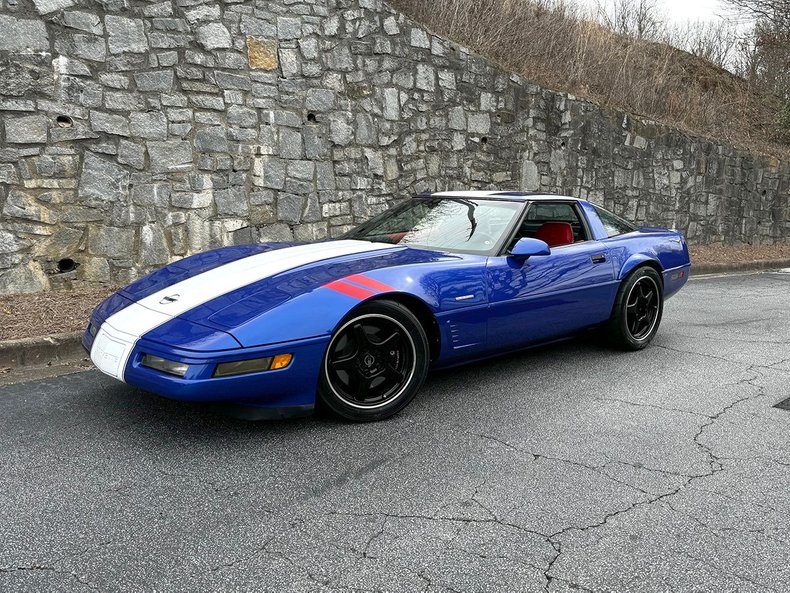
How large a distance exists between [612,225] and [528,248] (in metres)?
1.51

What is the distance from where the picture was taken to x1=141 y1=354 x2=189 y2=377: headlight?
303cm

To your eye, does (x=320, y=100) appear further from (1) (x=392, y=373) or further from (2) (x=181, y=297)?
(1) (x=392, y=373)

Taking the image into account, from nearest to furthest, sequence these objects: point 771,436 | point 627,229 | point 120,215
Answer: point 771,436 → point 627,229 → point 120,215

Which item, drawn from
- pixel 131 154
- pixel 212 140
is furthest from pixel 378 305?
A: pixel 212 140

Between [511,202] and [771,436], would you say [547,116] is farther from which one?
[771,436]

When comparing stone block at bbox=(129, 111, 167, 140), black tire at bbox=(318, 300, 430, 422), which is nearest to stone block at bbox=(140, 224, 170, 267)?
stone block at bbox=(129, 111, 167, 140)

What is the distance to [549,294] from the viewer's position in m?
4.36

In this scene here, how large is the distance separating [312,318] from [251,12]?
5.69 meters

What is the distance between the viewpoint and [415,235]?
4523 millimetres

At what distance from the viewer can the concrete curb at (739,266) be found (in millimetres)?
11670

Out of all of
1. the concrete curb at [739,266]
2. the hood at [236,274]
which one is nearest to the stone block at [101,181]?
the hood at [236,274]

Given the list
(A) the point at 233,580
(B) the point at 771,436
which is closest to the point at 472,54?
(B) the point at 771,436

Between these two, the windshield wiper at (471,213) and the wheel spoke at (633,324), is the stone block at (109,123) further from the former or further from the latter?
the wheel spoke at (633,324)

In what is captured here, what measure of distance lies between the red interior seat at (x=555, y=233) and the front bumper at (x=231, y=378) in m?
2.04
